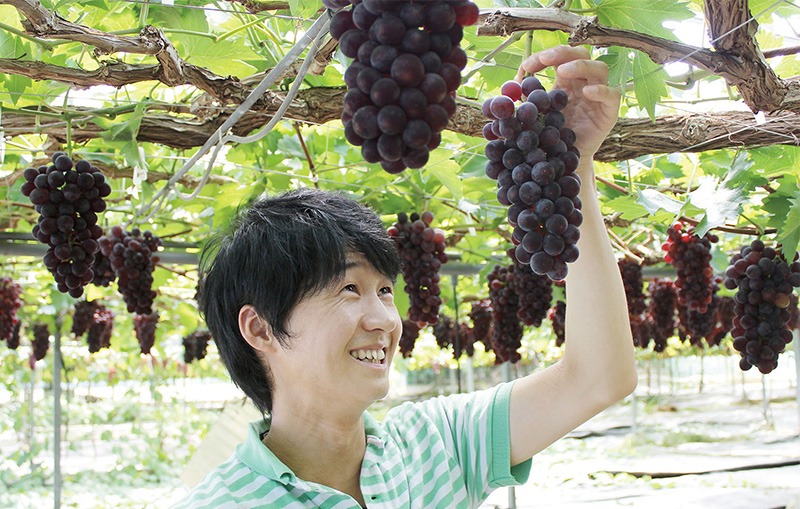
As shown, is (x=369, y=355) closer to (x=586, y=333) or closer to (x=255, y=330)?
(x=255, y=330)

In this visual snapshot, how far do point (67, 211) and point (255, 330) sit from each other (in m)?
0.66

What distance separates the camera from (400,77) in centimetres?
56

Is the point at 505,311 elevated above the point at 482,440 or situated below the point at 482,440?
above

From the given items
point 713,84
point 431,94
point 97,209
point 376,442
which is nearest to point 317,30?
point 431,94

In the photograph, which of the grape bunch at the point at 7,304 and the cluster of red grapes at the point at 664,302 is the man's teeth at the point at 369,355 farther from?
the grape bunch at the point at 7,304

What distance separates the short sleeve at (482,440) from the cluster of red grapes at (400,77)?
116cm

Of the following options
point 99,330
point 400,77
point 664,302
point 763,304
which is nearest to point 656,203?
point 763,304

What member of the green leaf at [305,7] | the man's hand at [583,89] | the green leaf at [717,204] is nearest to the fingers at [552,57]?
the man's hand at [583,89]

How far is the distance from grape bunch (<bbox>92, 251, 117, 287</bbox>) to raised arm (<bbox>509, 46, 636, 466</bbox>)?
1364 mm

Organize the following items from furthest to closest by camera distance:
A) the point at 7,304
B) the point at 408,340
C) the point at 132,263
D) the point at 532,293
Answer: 1. the point at 408,340
2. the point at 7,304
3. the point at 532,293
4. the point at 132,263

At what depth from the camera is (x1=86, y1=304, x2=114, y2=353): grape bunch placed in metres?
5.61

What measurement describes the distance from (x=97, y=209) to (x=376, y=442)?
950 mm

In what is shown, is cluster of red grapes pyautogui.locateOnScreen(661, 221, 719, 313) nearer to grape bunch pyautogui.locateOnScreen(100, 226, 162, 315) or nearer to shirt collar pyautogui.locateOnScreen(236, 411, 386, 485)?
shirt collar pyautogui.locateOnScreen(236, 411, 386, 485)

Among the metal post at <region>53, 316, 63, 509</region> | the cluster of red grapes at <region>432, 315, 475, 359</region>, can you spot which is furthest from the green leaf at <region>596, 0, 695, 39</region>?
the metal post at <region>53, 316, 63, 509</region>
